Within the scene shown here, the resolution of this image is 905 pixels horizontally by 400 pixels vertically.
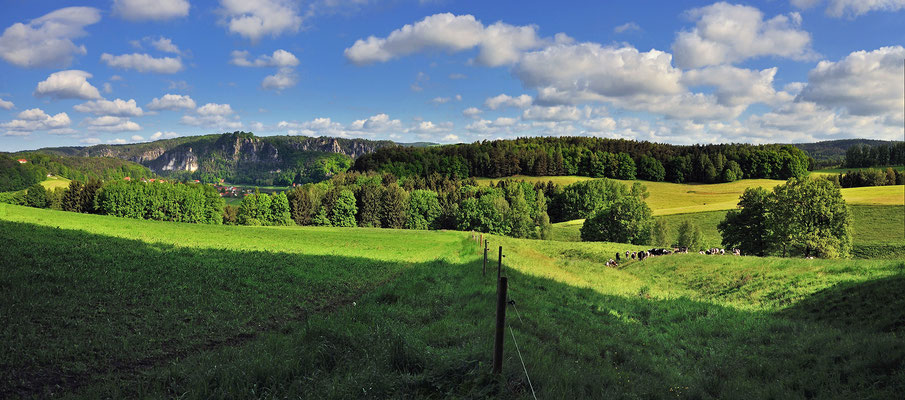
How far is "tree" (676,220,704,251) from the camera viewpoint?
6519cm

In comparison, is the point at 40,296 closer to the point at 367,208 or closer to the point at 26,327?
the point at 26,327

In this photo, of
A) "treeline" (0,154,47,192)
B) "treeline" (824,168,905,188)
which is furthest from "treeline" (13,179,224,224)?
"treeline" (824,168,905,188)

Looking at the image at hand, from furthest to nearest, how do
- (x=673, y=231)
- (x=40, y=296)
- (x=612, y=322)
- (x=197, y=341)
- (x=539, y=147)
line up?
1. (x=539, y=147)
2. (x=673, y=231)
3. (x=612, y=322)
4. (x=40, y=296)
5. (x=197, y=341)

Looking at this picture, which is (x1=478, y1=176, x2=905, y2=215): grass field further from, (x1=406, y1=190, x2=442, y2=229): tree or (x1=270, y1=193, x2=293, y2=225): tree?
(x1=270, y1=193, x2=293, y2=225): tree

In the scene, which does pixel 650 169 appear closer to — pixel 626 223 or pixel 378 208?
pixel 626 223

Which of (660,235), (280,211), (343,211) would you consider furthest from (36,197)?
(660,235)

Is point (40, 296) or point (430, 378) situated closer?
point (430, 378)

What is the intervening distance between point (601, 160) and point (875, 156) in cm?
9374

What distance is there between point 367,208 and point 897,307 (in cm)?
9936

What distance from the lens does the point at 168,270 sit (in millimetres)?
17984

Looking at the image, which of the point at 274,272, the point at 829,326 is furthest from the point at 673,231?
the point at 274,272

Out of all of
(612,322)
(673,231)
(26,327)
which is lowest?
(673,231)

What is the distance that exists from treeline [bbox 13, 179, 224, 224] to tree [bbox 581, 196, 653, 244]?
92083 millimetres

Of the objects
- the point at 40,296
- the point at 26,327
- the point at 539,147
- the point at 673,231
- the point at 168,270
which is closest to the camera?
the point at 26,327
